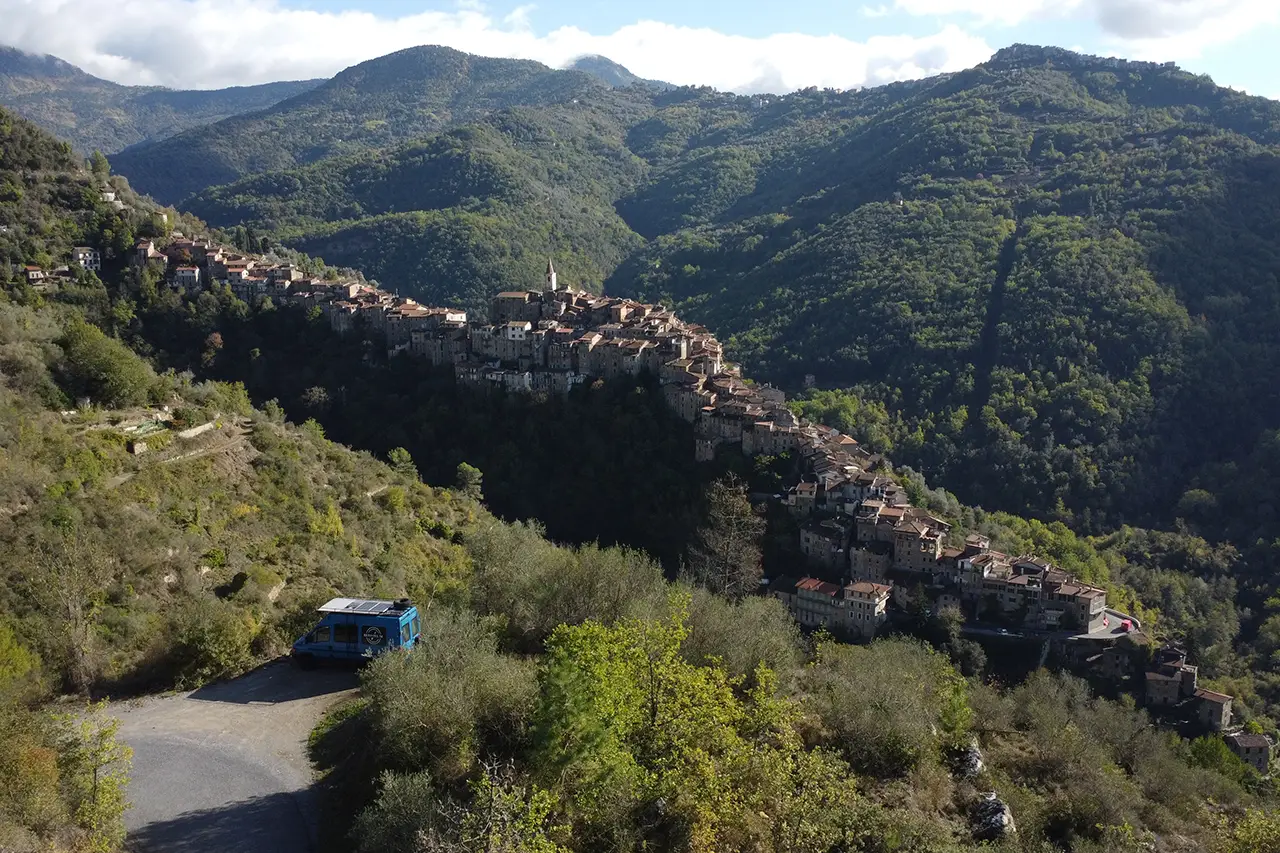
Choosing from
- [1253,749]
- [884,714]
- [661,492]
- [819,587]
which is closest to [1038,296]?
[1253,749]

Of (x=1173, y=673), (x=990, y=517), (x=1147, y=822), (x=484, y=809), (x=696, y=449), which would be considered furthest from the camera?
(x=990, y=517)

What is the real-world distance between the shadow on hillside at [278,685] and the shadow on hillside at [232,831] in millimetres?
3309

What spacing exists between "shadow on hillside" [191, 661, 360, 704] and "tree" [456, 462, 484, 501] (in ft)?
93.2

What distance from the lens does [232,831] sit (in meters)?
11.3

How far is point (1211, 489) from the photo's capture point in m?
77.0

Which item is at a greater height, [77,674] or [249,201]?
[249,201]

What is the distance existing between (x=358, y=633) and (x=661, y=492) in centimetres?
3520

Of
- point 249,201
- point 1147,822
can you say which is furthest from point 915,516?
point 249,201

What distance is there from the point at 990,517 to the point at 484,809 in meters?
64.4

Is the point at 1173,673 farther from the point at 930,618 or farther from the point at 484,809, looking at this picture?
the point at 484,809

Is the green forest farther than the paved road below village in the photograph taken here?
No

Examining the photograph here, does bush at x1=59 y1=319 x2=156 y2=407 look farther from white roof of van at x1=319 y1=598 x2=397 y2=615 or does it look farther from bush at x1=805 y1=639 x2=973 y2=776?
bush at x1=805 y1=639 x2=973 y2=776

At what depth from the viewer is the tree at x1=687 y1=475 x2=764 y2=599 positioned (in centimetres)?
3803

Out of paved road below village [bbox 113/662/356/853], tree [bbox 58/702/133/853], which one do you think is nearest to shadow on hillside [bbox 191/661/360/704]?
paved road below village [bbox 113/662/356/853]
